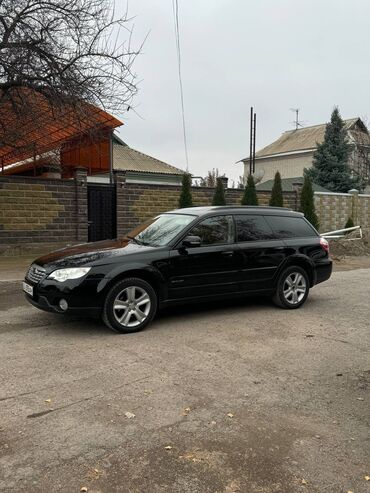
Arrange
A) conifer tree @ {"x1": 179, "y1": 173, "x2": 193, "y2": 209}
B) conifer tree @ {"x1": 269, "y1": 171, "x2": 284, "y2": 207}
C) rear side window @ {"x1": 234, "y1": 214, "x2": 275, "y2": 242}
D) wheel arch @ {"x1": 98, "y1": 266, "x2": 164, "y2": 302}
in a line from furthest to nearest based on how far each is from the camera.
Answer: conifer tree @ {"x1": 269, "y1": 171, "x2": 284, "y2": 207} < conifer tree @ {"x1": 179, "y1": 173, "x2": 193, "y2": 209} < rear side window @ {"x1": 234, "y1": 214, "x2": 275, "y2": 242} < wheel arch @ {"x1": 98, "y1": 266, "x2": 164, "y2": 302}

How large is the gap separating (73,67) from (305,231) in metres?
7.51

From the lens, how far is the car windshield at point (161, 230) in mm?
6617

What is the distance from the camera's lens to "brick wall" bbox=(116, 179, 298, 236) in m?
15.9

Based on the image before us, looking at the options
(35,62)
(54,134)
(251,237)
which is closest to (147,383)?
(251,237)

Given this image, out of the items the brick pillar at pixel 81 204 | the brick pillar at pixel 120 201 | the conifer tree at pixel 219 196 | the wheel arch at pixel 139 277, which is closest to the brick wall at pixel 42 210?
the brick pillar at pixel 81 204

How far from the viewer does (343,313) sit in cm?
738

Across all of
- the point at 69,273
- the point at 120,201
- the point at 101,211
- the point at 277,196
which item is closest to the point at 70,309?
the point at 69,273

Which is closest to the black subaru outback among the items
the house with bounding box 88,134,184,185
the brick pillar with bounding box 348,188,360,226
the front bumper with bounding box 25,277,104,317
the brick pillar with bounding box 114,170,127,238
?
the front bumper with bounding box 25,277,104,317

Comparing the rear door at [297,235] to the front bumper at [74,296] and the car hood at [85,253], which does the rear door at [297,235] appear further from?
the front bumper at [74,296]

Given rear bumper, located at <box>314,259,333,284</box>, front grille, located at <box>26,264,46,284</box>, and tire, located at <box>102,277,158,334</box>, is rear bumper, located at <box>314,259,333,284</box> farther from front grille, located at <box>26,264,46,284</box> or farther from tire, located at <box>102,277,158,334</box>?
front grille, located at <box>26,264,46,284</box>

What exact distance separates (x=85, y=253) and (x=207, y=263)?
166 centimetres

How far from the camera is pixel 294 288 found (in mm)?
7504

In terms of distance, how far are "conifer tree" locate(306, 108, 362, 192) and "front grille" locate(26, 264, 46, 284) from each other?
105ft

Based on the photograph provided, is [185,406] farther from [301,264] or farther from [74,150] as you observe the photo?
[74,150]
